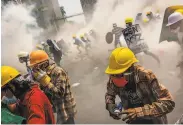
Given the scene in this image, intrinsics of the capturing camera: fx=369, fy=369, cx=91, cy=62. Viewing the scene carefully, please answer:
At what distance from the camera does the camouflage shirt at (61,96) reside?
4.53 m

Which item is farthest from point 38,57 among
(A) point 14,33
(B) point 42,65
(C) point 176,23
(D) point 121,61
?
(A) point 14,33

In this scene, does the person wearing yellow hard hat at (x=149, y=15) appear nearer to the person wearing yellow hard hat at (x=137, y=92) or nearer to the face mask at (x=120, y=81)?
the person wearing yellow hard hat at (x=137, y=92)

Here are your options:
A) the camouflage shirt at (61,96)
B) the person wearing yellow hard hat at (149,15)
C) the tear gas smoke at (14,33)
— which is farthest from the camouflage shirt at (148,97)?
the tear gas smoke at (14,33)

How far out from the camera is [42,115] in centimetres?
305

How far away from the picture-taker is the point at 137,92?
336 cm

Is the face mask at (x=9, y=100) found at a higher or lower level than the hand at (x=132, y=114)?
higher

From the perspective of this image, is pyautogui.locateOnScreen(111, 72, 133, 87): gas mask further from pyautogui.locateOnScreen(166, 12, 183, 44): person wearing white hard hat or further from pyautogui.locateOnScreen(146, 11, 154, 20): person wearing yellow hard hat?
pyautogui.locateOnScreen(146, 11, 154, 20): person wearing yellow hard hat

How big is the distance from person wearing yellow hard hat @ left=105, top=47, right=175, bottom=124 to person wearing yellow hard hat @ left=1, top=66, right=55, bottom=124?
648 millimetres

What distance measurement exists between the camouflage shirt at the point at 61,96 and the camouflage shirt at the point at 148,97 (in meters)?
1.08

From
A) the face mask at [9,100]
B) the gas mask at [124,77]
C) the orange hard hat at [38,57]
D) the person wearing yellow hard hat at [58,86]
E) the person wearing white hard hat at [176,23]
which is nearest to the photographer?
the face mask at [9,100]

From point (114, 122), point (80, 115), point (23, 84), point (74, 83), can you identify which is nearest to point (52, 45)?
point (74, 83)

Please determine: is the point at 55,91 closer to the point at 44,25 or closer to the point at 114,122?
the point at 114,122

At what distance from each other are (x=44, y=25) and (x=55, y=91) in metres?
32.3

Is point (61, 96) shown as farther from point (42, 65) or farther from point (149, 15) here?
point (149, 15)
